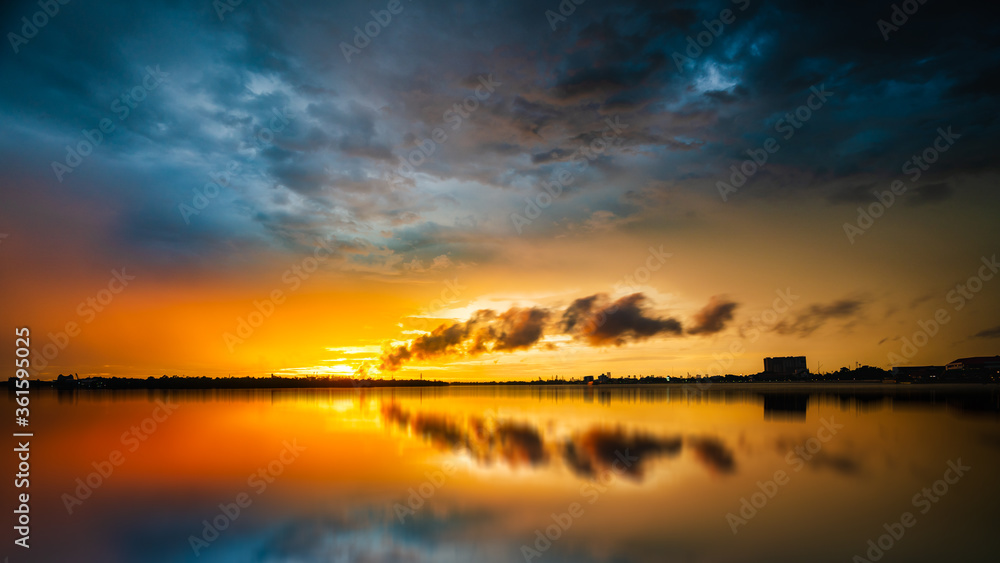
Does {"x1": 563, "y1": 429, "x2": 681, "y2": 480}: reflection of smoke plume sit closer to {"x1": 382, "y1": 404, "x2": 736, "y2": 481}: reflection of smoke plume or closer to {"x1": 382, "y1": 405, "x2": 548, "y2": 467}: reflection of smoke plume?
{"x1": 382, "y1": 404, "x2": 736, "y2": 481}: reflection of smoke plume

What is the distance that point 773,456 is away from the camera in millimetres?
25359

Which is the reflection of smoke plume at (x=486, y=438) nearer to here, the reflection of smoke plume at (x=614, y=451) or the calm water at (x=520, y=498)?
the calm water at (x=520, y=498)

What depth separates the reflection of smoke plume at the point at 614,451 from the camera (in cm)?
2245

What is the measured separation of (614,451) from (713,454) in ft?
16.4

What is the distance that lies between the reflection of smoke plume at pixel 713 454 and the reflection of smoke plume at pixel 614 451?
3.38ft

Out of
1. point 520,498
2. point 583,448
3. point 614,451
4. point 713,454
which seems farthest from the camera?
point 583,448

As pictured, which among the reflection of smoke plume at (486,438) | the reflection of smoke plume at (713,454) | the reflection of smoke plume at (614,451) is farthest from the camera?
the reflection of smoke plume at (486,438)

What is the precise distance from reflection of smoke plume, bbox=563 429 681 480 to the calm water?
16cm

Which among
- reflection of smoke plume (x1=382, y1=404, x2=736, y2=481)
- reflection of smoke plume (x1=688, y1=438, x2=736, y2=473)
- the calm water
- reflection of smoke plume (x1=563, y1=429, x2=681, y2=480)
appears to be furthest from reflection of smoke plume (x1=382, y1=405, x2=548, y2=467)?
reflection of smoke plume (x1=688, y1=438, x2=736, y2=473)

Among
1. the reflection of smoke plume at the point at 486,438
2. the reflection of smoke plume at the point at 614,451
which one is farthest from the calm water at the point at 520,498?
the reflection of smoke plume at the point at 486,438

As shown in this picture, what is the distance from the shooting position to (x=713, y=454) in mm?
26375

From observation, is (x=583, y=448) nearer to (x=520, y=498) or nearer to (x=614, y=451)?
(x=614, y=451)

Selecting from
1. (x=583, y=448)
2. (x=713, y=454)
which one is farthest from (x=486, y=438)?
(x=713, y=454)

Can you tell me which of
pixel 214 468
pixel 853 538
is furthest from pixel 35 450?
pixel 853 538
